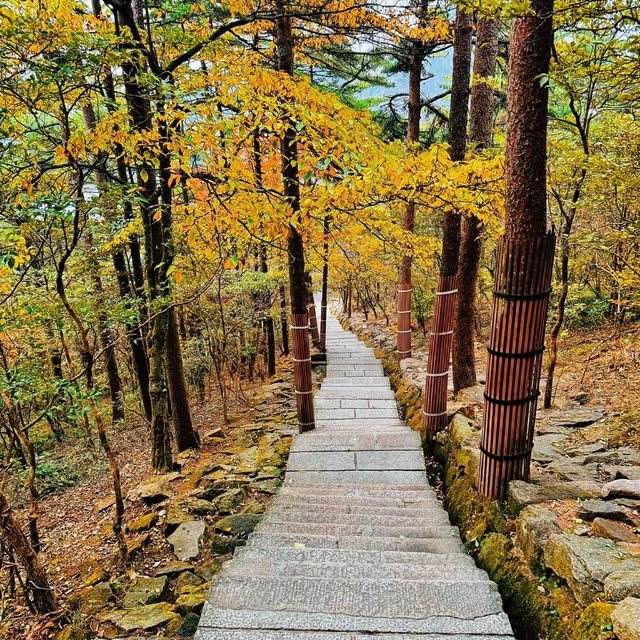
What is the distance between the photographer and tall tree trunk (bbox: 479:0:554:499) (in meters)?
2.47

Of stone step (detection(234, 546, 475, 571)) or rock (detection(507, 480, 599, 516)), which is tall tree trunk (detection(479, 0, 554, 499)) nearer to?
rock (detection(507, 480, 599, 516))

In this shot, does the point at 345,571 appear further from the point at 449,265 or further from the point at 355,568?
the point at 449,265

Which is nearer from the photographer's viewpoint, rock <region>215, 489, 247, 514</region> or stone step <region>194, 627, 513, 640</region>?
stone step <region>194, 627, 513, 640</region>

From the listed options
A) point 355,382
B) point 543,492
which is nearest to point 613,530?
point 543,492

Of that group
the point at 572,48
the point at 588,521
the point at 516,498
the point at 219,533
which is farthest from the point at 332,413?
the point at 572,48

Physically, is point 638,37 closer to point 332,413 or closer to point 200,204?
point 200,204

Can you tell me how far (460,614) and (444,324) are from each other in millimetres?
3273

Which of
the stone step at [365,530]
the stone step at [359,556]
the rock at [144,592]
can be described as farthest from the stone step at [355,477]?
the rock at [144,592]

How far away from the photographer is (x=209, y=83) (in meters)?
3.69

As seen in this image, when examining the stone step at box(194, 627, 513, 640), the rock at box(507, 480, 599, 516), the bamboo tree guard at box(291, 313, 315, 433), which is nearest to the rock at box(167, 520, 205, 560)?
the stone step at box(194, 627, 513, 640)

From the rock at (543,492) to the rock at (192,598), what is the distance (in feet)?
7.46

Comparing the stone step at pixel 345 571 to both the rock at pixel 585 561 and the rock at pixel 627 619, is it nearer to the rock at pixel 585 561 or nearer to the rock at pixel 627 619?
the rock at pixel 585 561

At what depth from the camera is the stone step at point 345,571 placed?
2365 millimetres

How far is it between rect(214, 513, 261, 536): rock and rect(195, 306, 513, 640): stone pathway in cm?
20
